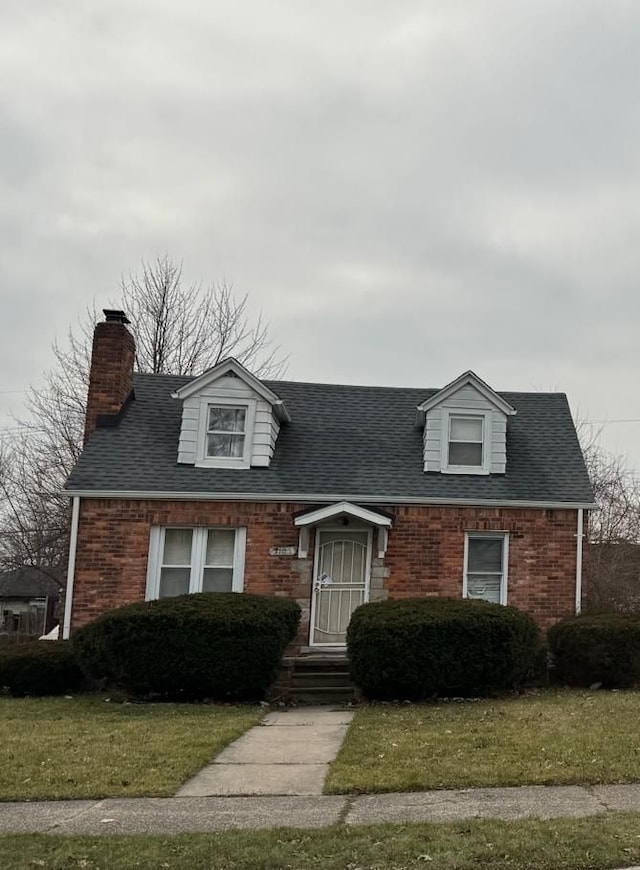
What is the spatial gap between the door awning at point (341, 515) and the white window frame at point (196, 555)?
43.8 inches

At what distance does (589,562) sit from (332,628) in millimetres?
12255

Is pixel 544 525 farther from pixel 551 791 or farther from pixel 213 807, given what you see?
pixel 213 807

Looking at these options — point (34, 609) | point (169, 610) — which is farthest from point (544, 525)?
point (34, 609)

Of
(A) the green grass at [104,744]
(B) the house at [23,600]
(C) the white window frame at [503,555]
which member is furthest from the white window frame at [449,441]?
(B) the house at [23,600]

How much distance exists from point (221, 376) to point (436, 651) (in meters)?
7.32

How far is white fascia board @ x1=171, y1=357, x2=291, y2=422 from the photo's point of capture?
52.7ft

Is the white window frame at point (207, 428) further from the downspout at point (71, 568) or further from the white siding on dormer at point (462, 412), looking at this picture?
the white siding on dormer at point (462, 412)

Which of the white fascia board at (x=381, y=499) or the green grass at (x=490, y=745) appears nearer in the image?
the green grass at (x=490, y=745)

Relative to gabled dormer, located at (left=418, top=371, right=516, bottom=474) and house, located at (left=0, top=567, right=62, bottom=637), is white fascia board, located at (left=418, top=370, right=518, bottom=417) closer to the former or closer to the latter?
gabled dormer, located at (left=418, top=371, right=516, bottom=474)

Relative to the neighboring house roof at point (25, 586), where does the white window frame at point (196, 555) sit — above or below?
above

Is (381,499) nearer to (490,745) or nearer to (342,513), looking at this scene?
(342,513)

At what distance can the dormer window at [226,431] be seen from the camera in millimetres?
16078

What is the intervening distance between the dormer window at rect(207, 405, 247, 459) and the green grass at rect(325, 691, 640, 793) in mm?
6442

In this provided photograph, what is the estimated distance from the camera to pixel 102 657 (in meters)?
12.1
